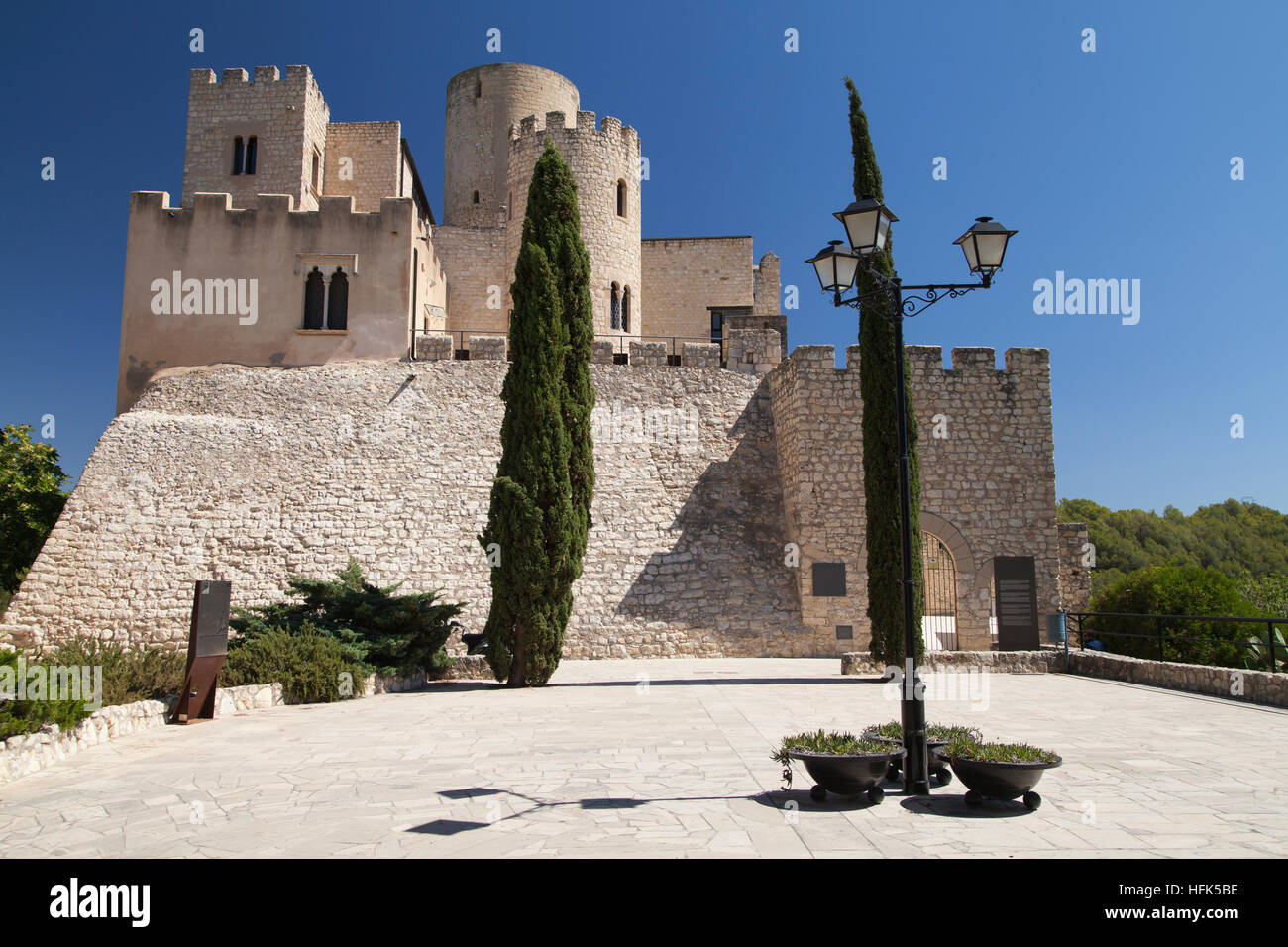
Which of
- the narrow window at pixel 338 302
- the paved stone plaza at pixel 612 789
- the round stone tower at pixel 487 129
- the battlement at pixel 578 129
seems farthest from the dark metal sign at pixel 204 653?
the round stone tower at pixel 487 129

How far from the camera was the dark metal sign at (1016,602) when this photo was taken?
13180 mm

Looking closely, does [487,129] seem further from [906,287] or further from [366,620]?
[906,287]

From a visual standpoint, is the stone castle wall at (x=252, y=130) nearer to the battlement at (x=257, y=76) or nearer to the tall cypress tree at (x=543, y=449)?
the battlement at (x=257, y=76)

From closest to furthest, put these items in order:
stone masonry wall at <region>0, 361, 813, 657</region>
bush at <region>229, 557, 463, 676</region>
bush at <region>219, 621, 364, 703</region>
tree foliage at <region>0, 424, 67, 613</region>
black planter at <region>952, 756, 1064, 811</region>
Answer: black planter at <region>952, 756, 1064, 811</region>
bush at <region>219, 621, 364, 703</region>
bush at <region>229, 557, 463, 676</region>
stone masonry wall at <region>0, 361, 813, 657</region>
tree foliage at <region>0, 424, 67, 613</region>

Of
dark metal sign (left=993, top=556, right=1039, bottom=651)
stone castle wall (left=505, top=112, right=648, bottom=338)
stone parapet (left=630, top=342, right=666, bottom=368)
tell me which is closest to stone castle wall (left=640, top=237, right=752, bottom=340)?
stone castle wall (left=505, top=112, right=648, bottom=338)

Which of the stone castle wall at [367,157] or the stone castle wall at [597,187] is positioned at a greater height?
the stone castle wall at [367,157]

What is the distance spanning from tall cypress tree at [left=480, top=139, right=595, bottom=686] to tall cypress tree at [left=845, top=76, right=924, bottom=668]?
4.11 meters

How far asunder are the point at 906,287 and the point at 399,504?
12242 millimetres

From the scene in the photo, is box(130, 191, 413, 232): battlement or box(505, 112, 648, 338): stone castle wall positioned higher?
box(505, 112, 648, 338): stone castle wall

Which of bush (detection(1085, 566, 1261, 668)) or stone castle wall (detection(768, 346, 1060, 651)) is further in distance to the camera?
stone castle wall (detection(768, 346, 1060, 651))

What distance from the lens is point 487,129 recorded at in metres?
28.8

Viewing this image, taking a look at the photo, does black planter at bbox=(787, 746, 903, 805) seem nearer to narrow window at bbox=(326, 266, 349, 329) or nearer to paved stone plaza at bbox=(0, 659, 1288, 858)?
paved stone plaza at bbox=(0, 659, 1288, 858)

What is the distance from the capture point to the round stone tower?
28656mm

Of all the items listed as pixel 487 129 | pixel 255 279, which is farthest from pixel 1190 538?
pixel 255 279
